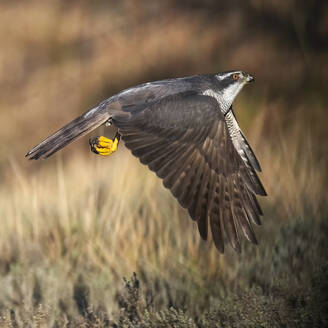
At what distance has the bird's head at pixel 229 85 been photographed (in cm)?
520

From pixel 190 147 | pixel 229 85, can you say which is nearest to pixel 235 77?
pixel 229 85

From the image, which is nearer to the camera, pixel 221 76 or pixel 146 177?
pixel 221 76

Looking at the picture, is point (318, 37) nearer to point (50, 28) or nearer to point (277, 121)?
point (277, 121)

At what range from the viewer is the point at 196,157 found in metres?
4.59

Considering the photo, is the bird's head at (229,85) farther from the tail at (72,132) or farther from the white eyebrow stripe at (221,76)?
the tail at (72,132)

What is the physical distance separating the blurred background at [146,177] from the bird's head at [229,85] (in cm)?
103

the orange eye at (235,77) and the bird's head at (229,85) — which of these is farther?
the orange eye at (235,77)

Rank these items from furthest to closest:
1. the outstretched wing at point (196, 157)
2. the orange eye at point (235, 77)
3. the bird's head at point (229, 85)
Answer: the orange eye at point (235, 77), the bird's head at point (229, 85), the outstretched wing at point (196, 157)

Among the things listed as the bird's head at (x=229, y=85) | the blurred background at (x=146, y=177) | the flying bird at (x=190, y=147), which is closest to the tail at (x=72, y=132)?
the flying bird at (x=190, y=147)

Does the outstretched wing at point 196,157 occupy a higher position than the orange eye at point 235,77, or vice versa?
the orange eye at point 235,77

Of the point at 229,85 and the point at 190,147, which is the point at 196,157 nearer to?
the point at 190,147

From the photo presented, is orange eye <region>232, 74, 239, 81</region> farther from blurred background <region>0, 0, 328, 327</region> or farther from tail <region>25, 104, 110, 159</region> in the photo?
blurred background <region>0, 0, 328, 327</region>

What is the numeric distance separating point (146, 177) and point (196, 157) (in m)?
2.24

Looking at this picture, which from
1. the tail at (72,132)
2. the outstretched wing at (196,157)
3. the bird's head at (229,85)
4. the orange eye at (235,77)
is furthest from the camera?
the orange eye at (235,77)
